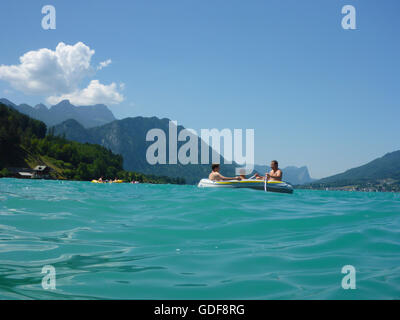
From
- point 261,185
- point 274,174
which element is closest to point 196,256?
point 261,185

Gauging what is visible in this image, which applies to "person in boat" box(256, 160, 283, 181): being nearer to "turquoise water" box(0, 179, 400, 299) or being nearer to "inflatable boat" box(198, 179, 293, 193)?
"inflatable boat" box(198, 179, 293, 193)

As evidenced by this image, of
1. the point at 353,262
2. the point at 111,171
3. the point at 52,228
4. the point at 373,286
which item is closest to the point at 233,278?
the point at 373,286

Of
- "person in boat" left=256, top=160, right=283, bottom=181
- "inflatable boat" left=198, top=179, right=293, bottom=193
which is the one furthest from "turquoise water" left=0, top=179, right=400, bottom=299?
"person in boat" left=256, top=160, right=283, bottom=181

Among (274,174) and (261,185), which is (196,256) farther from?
(274,174)

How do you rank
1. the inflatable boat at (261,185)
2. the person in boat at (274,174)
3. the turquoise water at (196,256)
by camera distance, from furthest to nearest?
the person in boat at (274,174) → the inflatable boat at (261,185) → the turquoise water at (196,256)

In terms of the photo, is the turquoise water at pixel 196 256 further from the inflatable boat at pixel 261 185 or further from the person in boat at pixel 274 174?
the person in boat at pixel 274 174

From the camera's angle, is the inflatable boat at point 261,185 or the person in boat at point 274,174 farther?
the person in boat at point 274,174

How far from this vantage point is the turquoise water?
3598mm

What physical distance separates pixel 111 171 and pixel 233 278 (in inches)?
5662

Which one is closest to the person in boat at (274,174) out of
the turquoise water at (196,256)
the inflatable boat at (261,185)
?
the inflatable boat at (261,185)

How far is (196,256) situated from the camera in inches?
199

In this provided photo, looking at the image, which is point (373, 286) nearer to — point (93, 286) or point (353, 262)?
point (353, 262)

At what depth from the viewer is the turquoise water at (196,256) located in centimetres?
360
